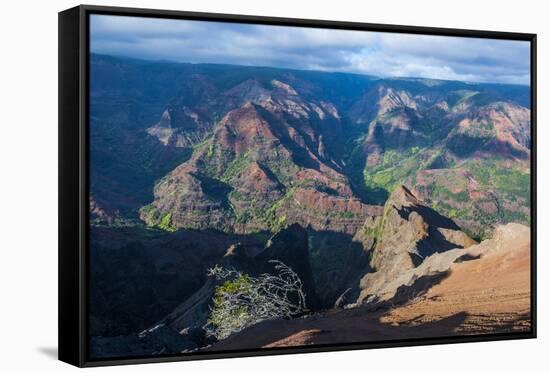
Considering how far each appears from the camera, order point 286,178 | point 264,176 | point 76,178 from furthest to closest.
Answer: point 286,178
point 264,176
point 76,178

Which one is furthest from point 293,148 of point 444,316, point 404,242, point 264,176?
point 444,316

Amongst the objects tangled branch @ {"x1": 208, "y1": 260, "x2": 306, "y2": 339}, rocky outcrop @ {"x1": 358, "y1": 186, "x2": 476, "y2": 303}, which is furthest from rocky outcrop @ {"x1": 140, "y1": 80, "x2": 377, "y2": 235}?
tangled branch @ {"x1": 208, "y1": 260, "x2": 306, "y2": 339}


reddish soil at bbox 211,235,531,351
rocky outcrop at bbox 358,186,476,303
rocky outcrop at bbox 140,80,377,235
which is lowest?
reddish soil at bbox 211,235,531,351

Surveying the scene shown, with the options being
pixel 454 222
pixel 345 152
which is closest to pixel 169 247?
pixel 345 152

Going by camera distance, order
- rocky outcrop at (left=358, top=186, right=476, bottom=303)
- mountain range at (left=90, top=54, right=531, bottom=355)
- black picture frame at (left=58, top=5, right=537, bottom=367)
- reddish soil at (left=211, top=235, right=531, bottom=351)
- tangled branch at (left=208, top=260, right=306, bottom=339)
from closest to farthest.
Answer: black picture frame at (left=58, top=5, right=537, bottom=367) < mountain range at (left=90, top=54, right=531, bottom=355) < tangled branch at (left=208, top=260, right=306, bottom=339) < reddish soil at (left=211, top=235, right=531, bottom=351) < rocky outcrop at (left=358, top=186, right=476, bottom=303)

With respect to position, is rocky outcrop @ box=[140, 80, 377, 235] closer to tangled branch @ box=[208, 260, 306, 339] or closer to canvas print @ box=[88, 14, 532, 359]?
canvas print @ box=[88, 14, 532, 359]

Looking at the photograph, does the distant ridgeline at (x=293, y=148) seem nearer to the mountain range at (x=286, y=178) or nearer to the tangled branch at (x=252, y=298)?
the mountain range at (x=286, y=178)

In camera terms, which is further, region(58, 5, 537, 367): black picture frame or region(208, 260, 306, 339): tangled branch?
region(208, 260, 306, 339): tangled branch

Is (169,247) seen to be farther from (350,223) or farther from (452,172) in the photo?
(452,172)

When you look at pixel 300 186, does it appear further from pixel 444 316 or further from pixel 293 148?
pixel 444 316

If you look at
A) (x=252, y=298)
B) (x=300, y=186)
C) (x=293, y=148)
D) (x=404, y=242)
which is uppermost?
(x=293, y=148)
